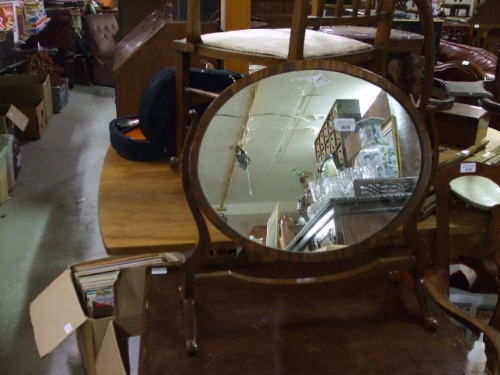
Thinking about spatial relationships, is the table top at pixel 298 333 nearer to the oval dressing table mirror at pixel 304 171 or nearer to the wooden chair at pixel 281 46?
the oval dressing table mirror at pixel 304 171

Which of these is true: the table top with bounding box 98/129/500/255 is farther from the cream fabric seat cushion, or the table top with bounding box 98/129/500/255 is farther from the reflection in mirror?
the cream fabric seat cushion

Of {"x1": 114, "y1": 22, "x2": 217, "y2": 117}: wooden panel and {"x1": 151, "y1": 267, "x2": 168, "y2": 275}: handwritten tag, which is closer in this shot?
{"x1": 151, "y1": 267, "x2": 168, "y2": 275}: handwritten tag

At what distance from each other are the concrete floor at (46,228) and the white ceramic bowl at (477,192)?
4.49 feet

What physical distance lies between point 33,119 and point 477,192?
11.1ft

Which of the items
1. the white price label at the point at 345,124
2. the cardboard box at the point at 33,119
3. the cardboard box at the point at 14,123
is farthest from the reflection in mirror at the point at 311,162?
the cardboard box at the point at 33,119

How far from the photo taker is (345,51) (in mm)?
1176

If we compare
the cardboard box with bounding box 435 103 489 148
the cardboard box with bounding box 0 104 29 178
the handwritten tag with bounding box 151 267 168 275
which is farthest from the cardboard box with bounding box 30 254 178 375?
the cardboard box with bounding box 0 104 29 178

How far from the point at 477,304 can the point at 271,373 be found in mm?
859

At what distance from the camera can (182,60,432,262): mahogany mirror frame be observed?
2.62 feet

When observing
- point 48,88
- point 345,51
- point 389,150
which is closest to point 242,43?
point 345,51

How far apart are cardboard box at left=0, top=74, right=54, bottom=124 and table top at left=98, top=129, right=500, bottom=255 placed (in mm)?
2714

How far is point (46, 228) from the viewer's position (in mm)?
2596

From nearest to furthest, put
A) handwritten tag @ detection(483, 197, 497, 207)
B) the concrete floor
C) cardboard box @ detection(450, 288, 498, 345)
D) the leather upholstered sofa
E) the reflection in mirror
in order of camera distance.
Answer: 1. the reflection in mirror
2. handwritten tag @ detection(483, 197, 497, 207)
3. cardboard box @ detection(450, 288, 498, 345)
4. the concrete floor
5. the leather upholstered sofa

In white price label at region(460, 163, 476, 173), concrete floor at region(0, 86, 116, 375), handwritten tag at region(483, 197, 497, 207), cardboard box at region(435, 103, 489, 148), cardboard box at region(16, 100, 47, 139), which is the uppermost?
white price label at region(460, 163, 476, 173)
